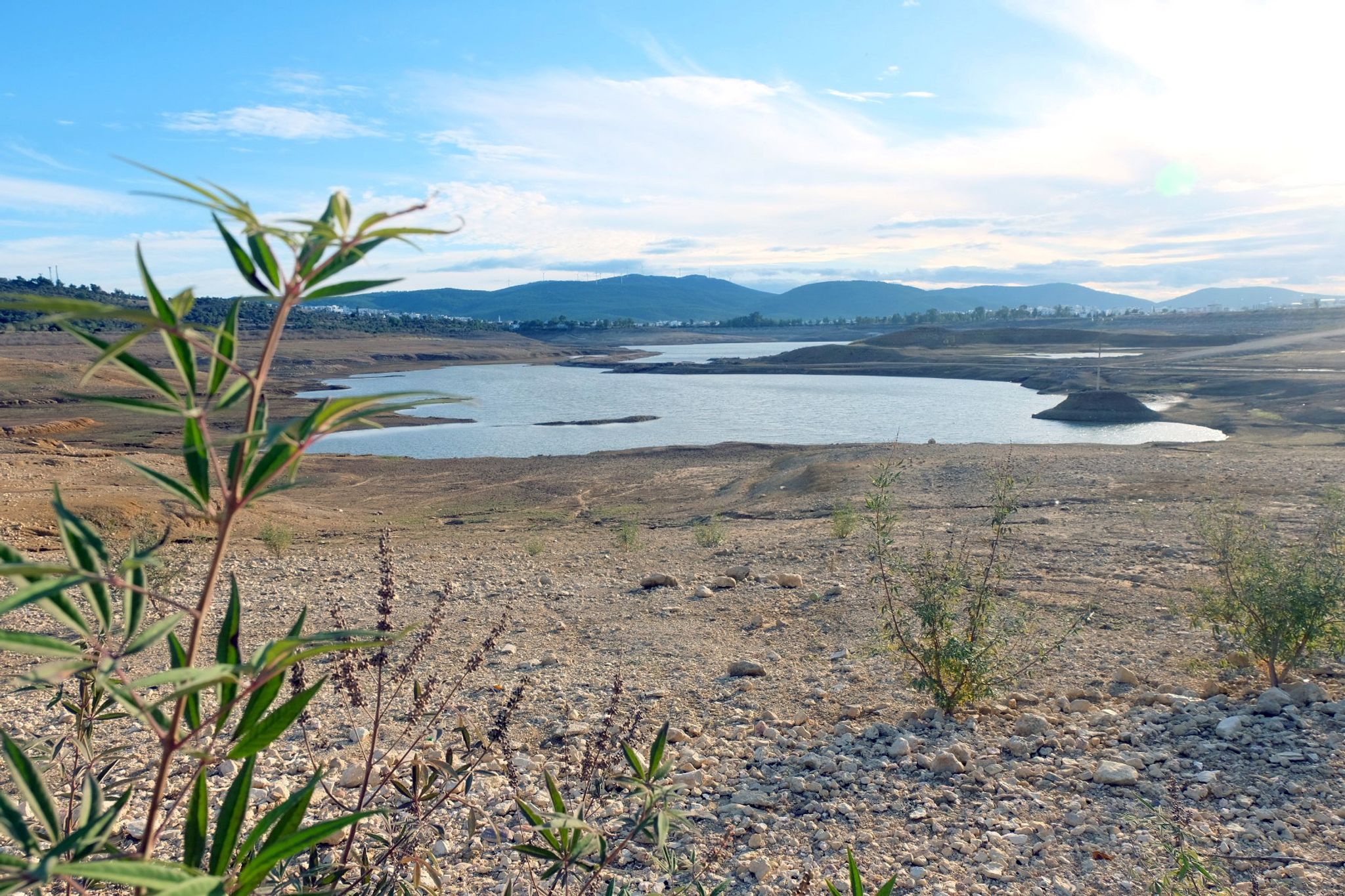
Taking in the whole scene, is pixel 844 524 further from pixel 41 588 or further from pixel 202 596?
pixel 41 588

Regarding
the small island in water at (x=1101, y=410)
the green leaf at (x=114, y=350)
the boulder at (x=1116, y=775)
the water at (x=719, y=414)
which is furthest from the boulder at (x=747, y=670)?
the small island in water at (x=1101, y=410)

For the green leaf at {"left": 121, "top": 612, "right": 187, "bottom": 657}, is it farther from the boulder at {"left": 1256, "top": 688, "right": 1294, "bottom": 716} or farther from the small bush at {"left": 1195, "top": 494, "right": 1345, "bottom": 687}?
the small bush at {"left": 1195, "top": 494, "right": 1345, "bottom": 687}

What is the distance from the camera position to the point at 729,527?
14523 millimetres

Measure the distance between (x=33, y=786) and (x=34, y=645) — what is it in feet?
0.81

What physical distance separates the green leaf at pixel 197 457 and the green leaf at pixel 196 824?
1.22ft

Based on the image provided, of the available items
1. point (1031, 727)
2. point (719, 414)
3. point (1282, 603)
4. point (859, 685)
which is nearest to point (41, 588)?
point (1031, 727)

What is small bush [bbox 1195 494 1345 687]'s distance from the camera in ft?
16.6

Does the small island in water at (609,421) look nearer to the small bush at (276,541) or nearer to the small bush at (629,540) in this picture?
the small bush at (629,540)

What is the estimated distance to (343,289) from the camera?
1.17m

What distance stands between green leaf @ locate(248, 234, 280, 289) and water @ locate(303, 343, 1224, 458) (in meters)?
20.1

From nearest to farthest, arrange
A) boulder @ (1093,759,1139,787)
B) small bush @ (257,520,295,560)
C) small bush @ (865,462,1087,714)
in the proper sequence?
boulder @ (1093,759,1139,787), small bush @ (865,462,1087,714), small bush @ (257,520,295,560)

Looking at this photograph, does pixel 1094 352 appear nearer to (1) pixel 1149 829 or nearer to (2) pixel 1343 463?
(2) pixel 1343 463

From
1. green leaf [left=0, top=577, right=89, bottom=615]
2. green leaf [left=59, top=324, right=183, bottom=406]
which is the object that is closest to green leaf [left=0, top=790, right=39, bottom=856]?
green leaf [left=0, top=577, right=89, bottom=615]

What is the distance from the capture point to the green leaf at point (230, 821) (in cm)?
123
